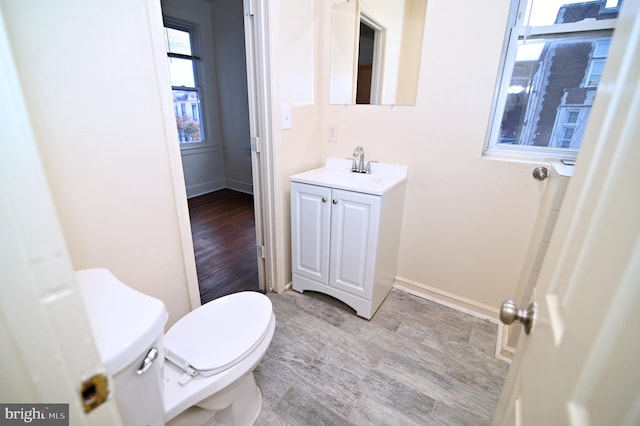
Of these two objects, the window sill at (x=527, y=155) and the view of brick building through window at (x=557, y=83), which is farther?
the window sill at (x=527, y=155)

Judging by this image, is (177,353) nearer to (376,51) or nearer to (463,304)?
(463,304)

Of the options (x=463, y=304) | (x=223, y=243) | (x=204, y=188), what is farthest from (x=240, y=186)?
(x=463, y=304)

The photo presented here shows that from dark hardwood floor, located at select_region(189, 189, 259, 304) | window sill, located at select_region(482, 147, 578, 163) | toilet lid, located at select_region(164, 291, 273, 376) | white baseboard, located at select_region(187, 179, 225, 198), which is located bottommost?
dark hardwood floor, located at select_region(189, 189, 259, 304)

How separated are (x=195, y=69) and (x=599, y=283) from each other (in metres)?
4.72

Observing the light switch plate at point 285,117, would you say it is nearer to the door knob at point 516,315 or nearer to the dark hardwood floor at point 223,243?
the dark hardwood floor at point 223,243

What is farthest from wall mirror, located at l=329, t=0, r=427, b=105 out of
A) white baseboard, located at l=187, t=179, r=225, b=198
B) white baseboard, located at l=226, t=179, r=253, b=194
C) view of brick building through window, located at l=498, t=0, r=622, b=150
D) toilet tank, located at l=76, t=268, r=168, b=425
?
white baseboard, located at l=187, t=179, r=225, b=198

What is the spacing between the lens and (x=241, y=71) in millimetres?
3916

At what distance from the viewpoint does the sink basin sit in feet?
5.50

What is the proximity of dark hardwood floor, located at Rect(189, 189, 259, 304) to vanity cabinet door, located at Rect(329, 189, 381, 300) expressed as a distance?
0.75 metres

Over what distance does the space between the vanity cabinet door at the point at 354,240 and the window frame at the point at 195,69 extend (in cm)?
306

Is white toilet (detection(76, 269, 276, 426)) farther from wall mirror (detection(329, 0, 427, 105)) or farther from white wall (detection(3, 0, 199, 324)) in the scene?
wall mirror (detection(329, 0, 427, 105))

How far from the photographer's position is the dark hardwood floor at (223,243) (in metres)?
2.23
